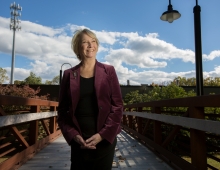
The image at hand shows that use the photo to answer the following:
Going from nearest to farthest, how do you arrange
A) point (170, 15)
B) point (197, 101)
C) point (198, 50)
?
point (197, 101) < point (198, 50) < point (170, 15)

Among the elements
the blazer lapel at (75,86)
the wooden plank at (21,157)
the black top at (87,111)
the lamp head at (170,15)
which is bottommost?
the wooden plank at (21,157)

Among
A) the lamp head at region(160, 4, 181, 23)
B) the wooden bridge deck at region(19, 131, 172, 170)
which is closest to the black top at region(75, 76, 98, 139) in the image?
the wooden bridge deck at region(19, 131, 172, 170)

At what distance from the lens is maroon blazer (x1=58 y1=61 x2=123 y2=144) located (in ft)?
4.68

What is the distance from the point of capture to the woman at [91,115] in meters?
1.42

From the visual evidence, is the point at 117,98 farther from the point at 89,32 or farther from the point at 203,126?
the point at 203,126

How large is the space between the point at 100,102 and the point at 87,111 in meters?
0.10

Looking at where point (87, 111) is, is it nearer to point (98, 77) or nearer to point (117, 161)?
point (98, 77)

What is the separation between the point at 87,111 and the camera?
1.45 meters

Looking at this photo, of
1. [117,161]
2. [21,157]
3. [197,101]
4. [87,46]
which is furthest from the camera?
[117,161]

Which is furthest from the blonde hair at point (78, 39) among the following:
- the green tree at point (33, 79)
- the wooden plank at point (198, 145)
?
the green tree at point (33, 79)

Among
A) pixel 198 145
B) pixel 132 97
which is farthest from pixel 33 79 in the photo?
pixel 198 145

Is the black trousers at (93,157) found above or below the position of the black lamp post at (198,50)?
below

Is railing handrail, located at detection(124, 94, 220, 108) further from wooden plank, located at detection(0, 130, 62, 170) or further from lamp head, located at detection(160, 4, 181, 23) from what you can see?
lamp head, located at detection(160, 4, 181, 23)

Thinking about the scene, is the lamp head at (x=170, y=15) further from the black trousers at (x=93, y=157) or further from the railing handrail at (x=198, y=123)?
the black trousers at (x=93, y=157)
